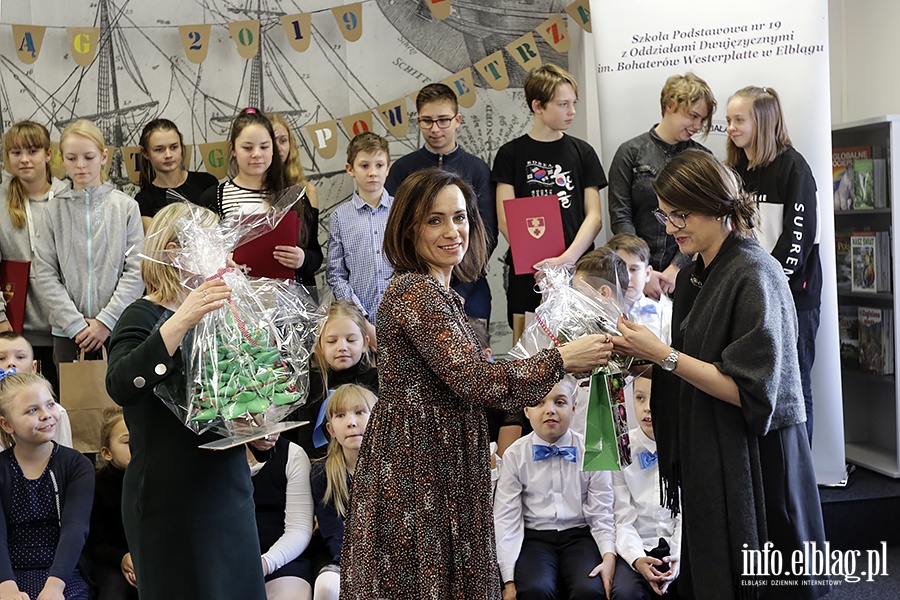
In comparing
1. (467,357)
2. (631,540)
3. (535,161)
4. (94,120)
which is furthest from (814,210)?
(94,120)

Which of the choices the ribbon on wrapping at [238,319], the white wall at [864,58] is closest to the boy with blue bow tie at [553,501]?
the ribbon on wrapping at [238,319]

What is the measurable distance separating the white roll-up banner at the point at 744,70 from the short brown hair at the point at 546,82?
0.44m

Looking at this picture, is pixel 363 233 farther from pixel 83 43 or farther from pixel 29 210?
pixel 83 43

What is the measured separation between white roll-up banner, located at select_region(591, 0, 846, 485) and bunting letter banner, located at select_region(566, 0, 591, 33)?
2.01ft

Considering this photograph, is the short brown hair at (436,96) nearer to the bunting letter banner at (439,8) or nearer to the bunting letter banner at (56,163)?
the bunting letter banner at (439,8)

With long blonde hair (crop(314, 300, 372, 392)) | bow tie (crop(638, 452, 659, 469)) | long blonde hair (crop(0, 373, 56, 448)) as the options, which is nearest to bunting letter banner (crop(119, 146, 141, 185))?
long blonde hair (crop(314, 300, 372, 392))

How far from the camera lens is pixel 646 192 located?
423 centimetres

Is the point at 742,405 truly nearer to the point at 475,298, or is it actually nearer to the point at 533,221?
the point at 533,221

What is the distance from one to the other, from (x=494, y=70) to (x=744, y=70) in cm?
137

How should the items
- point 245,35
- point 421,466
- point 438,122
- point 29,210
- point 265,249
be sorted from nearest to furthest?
point 421,466, point 265,249, point 29,210, point 438,122, point 245,35

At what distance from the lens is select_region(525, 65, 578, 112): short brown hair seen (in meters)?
4.10

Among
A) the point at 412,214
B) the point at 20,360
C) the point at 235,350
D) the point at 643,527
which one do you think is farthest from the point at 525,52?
the point at 235,350

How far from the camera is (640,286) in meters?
3.75

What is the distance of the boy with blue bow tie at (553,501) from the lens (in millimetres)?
3211
